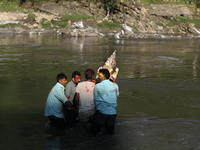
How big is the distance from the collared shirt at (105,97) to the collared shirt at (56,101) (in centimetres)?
78

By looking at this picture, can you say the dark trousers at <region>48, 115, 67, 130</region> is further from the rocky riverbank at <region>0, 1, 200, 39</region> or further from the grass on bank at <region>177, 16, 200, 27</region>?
the grass on bank at <region>177, 16, 200, 27</region>

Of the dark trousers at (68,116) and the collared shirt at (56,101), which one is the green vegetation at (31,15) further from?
the collared shirt at (56,101)

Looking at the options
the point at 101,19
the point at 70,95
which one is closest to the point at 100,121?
the point at 70,95

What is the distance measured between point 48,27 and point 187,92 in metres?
54.2

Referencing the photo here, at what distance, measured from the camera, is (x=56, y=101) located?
18.7ft

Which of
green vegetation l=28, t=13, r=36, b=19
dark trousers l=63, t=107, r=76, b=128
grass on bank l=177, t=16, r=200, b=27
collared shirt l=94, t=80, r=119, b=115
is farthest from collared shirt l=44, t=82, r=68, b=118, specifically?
grass on bank l=177, t=16, r=200, b=27

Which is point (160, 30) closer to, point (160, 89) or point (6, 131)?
point (160, 89)

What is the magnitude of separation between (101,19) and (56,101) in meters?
66.1

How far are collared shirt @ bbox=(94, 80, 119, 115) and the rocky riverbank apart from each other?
151 feet

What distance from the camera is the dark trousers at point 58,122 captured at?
19.0 ft

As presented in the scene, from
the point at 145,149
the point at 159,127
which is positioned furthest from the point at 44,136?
the point at 159,127

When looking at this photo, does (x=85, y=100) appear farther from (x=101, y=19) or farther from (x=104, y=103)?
(x=101, y=19)

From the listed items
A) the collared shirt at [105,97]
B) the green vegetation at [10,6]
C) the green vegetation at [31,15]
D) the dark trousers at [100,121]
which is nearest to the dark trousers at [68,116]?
the dark trousers at [100,121]

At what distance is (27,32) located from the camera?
54.8 m
